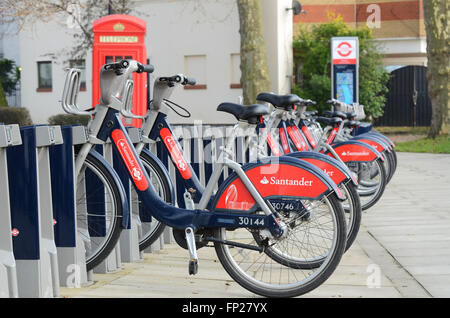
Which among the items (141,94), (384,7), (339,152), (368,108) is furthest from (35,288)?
(384,7)

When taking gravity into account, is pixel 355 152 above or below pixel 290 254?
above

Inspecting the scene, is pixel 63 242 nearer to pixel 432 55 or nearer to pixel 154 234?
pixel 154 234

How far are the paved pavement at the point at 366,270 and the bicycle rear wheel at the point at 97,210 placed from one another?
22cm

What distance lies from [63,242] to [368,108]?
21260 millimetres

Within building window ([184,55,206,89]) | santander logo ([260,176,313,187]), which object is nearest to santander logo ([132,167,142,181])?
santander logo ([260,176,313,187])

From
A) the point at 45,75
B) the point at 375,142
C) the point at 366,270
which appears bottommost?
the point at 366,270

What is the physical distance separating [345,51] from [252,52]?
129 inches

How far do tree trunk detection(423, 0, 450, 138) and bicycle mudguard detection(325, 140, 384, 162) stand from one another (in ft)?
44.0

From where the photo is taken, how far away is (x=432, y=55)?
20.5 m

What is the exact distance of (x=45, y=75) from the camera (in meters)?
Answer: 26.4

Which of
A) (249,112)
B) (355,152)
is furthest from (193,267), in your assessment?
(355,152)

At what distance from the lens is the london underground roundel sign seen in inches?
715

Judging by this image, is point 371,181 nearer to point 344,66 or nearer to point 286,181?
point 286,181

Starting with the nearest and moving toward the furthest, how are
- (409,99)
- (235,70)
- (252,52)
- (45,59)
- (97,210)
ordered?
(97,210) < (252,52) < (235,70) < (45,59) < (409,99)
